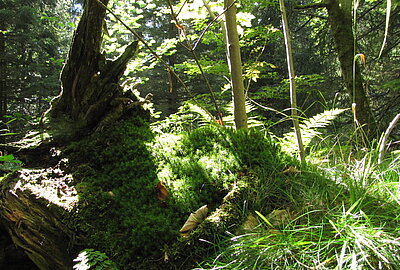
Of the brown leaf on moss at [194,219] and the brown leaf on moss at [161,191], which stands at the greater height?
the brown leaf on moss at [161,191]

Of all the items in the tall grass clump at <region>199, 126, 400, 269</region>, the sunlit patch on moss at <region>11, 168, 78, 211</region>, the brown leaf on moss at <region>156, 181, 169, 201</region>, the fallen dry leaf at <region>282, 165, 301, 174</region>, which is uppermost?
the sunlit patch on moss at <region>11, 168, 78, 211</region>

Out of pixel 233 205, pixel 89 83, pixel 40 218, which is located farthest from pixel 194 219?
pixel 89 83

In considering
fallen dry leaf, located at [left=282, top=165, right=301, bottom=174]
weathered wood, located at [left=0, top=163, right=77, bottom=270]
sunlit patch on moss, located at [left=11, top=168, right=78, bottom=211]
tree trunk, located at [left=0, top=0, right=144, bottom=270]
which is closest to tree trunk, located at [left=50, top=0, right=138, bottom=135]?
tree trunk, located at [left=0, top=0, right=144, bottom=270]

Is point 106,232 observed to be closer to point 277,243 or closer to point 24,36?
point 277,243

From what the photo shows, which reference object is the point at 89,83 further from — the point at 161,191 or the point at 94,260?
the point at 94,260

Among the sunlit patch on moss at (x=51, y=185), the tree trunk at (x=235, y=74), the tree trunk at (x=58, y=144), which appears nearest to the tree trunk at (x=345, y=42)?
the tree trunk at (x=235, y=74)

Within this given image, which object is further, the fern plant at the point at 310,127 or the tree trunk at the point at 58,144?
the fern plant at the point at 310,127

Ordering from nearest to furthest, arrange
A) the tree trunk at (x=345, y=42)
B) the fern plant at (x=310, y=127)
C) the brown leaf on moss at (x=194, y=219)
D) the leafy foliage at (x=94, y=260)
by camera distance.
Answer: the leafy foliage at (x=94, y=260)
the brown leaf on moss at (x=194, y=219)
the fern plant at (x=310, y=127)
the tree trunk at (x=345, y=42)

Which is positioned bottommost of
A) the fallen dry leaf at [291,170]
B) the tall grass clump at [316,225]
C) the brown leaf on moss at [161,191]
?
the tall grass clump at [316,225]

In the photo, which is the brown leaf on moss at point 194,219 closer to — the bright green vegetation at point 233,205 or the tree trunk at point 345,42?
the bright green vegetation at point 233,205

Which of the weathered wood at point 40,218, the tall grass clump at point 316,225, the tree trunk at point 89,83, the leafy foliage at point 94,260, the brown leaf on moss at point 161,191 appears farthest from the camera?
the tree trunk at point 89,83

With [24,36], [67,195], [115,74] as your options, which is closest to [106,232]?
[67,195]

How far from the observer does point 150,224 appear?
4.81 feet

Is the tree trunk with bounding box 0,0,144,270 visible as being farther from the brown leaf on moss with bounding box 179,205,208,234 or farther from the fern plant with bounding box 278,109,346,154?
the fern plant with bounding box 278,109,346,154
